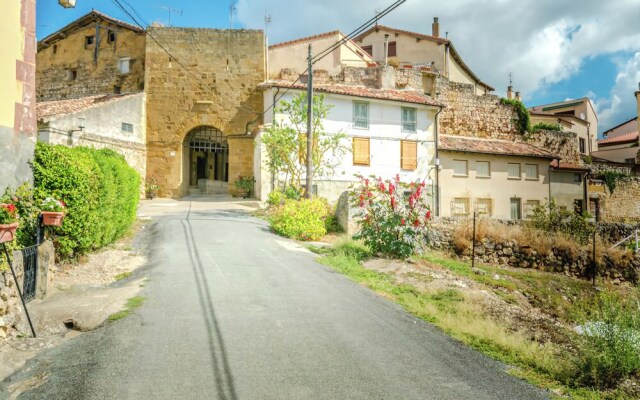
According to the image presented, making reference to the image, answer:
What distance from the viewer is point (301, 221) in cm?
1362

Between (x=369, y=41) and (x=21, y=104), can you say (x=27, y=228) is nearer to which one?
(x=21, y=104)

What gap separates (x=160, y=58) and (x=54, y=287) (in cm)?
2009

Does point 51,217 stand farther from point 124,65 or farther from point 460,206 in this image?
point 460,206

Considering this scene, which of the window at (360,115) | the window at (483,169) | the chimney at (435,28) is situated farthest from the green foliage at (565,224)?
the chimney at (435,28)

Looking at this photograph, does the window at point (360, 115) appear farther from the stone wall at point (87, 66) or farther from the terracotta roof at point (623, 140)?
the terracotta roof at point (623, 140)

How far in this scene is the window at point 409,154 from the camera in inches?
950

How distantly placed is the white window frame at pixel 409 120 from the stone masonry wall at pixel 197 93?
8620 millimetres

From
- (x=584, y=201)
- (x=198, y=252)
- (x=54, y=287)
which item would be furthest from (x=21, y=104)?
(x=584, y=201)

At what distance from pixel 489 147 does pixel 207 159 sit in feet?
64.7

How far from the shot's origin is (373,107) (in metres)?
23.2

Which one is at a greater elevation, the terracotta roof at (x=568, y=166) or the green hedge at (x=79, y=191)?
the terracotta roof at (x=568, y=166)

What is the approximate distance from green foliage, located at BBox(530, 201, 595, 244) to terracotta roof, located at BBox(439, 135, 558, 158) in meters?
9.04

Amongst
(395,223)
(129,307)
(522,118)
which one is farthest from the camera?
(522,118)

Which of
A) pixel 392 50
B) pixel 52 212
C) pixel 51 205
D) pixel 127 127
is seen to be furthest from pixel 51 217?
pixel 392 50
